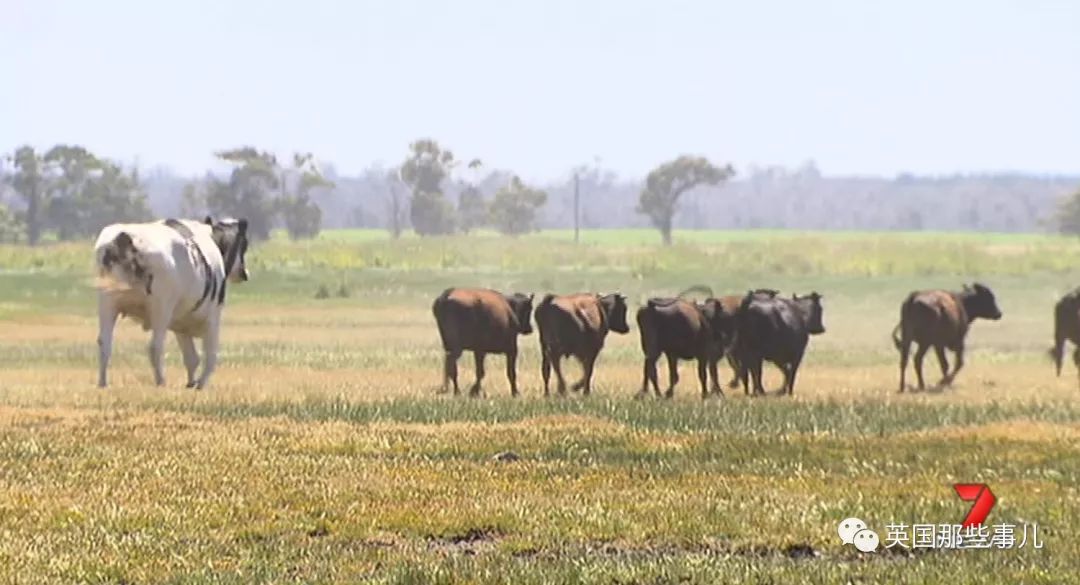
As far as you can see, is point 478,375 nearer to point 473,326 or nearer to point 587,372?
point 473,326

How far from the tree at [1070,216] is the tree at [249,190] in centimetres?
5911

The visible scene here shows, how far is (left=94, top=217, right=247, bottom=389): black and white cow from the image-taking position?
27406 millimetres

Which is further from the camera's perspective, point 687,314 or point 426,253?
point 426,253

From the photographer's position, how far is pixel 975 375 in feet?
116

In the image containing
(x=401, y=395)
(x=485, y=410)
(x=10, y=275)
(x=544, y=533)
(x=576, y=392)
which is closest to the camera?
(x=544, y=533)

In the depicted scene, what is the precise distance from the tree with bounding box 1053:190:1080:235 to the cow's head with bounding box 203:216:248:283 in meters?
127

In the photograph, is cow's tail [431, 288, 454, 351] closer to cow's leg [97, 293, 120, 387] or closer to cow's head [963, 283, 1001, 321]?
cow's leg [97, 293, 120, 387]

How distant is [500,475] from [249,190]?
384 ft

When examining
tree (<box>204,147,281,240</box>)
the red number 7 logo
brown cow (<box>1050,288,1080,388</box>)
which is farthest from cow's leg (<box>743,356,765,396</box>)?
tree (<box>204,147,281,240</box>)

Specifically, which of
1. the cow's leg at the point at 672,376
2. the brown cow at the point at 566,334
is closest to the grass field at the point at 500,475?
the cow's leg at the point at 672,376

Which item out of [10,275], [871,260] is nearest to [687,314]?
[10,275]

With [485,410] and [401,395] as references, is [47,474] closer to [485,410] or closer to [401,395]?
[485,410]

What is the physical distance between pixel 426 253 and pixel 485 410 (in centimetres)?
7056

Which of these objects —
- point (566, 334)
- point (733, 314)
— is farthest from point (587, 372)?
point (733, 314)
